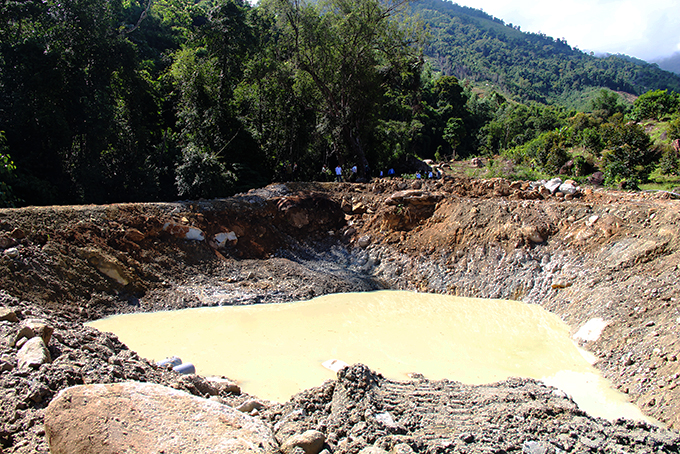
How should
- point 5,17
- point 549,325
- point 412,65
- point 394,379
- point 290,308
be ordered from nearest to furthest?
point 394,379 < point 549,325 < point 290,308 < point 5,17 < point 412,65

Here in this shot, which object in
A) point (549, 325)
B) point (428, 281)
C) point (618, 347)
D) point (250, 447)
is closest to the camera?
A: point (250, 447)

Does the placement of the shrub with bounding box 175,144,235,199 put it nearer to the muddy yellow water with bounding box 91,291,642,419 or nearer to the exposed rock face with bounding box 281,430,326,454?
the muddy yellow water with bounding box 91,291,642,419

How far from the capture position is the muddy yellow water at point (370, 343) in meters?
6.82

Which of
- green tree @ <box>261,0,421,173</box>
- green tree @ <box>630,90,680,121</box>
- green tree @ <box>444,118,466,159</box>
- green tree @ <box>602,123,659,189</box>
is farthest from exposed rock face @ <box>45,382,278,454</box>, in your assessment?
green tree @ <box>630,90,680,121</box>

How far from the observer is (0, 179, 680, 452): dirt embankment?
21.3 ft

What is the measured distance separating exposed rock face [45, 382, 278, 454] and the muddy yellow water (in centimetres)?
259

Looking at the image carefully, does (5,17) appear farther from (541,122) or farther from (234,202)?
(541,122)

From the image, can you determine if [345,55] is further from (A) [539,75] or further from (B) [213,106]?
(A) [539,75]

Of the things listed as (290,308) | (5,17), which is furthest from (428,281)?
(5,17)

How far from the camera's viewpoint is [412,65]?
70.9 feet

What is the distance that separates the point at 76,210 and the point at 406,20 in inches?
646

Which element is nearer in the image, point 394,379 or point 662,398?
point 662,398

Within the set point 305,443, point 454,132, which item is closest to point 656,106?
point 454,132

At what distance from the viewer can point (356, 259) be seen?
46.4ft
